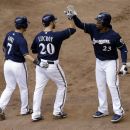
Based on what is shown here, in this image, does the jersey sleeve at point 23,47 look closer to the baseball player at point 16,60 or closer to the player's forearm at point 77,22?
the baseball player at point 16,60

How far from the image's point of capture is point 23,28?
33.6 ft

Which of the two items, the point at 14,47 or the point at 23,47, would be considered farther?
the point at 14,47

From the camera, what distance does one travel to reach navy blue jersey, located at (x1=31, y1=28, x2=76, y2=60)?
9711mm

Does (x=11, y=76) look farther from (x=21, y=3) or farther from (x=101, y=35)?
(x=21, y=3)

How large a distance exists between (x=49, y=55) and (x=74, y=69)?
3.65 m

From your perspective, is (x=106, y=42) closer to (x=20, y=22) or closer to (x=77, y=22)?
(x=77, y=22)

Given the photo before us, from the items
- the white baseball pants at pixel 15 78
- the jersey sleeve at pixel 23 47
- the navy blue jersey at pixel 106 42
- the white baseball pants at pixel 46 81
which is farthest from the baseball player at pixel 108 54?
the white baseball pants at pixel 15 78

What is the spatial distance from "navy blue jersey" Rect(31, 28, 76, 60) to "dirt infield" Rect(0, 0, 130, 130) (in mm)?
1256

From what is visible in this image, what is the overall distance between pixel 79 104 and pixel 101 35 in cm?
193

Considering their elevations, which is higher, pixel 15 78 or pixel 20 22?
pixel 20 22

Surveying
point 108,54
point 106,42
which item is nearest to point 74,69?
point 108,54

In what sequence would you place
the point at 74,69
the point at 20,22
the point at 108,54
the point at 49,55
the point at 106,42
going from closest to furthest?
1. the point at 106,42
2. the point at 108,54
3. the point at 49,55
4. the point at 20,22
5. the point at 74,69

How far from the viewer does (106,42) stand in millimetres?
9492

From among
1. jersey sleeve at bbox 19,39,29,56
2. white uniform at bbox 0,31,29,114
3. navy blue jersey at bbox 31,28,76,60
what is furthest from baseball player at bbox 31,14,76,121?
white uniform at bbox 0,31,29,114
